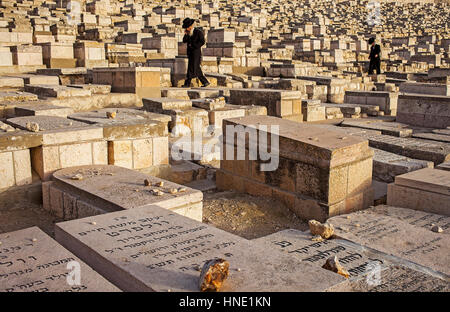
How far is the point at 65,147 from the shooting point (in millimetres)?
4477

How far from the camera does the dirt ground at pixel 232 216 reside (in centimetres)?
402

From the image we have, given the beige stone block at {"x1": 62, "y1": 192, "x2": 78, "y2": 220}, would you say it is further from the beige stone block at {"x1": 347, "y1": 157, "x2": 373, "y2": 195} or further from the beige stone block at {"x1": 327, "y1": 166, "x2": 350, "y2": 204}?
the beige stone block at {"x1": 347, "y1": 157, "x2": 373, "y2": 195}

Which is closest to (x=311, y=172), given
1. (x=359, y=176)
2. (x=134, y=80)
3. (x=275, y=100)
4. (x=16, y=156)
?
(x=359, y=176)

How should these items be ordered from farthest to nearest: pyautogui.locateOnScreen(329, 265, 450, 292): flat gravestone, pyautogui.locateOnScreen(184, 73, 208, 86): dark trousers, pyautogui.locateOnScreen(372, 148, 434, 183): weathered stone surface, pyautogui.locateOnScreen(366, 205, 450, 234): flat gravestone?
pyautogui.locateOnScreen(184, 73, 208, 86): dark trousers → pyautogui.locateOnScreen(372, 148, 434, 183): weathered stone surface → pyautogui.locateOnScreen(366, 205, 450, 234): flat gravestone → pyautogui.locateOnScreen(329, 265, 450, 292): flat gravestone

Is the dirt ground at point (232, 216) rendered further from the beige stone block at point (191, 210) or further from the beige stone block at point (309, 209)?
the beige stone block at point (191, 210)

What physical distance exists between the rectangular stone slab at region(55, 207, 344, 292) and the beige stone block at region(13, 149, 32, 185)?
158 centimetres

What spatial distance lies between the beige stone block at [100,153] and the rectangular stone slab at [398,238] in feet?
7.81

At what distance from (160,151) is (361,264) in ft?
9.44

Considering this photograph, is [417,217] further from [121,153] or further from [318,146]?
[121,153]

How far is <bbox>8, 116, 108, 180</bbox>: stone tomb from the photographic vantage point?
14.3 feet

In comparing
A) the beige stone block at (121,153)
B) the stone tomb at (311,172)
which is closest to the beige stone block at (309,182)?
the stone tomb at (311,172)

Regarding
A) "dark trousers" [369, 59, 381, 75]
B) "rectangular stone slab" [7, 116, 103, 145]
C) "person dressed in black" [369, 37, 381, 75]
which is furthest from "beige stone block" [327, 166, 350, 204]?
"dark trousers" [369, 59, 381, 75]
